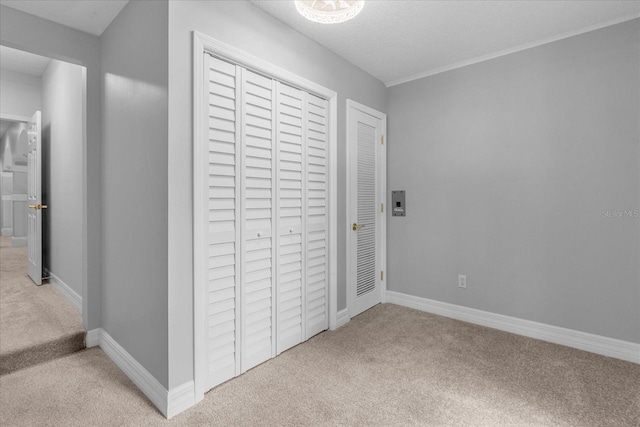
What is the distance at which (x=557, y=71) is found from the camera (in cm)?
257

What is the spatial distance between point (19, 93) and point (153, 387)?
153 inches

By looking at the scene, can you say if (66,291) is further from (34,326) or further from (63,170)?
(63,170)

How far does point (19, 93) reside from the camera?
3.66 metres

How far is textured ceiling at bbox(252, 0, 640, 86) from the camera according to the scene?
214cm

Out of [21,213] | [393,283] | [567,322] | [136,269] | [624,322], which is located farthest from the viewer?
[21,213]

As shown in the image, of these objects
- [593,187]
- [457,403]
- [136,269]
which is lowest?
[457,403]

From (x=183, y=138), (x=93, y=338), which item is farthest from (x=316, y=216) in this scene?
(x=93, y=338)

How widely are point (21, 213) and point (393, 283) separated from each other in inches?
259

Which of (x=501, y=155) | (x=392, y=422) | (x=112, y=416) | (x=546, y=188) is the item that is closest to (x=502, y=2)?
(x=501, y=155)

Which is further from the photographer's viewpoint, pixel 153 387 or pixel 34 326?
pixel 34 326

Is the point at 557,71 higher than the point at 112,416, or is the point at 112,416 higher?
the point at 557,71

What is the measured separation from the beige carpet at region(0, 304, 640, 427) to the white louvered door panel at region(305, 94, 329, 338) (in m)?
0.26

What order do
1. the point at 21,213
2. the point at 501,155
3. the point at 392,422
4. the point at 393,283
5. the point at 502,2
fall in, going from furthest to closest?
the point at 21,213 < the point at 393,283 < the point at 501,155 < the point at 502,2 < the point at 392,422

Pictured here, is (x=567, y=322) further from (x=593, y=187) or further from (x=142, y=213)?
(x=142, y=213)
